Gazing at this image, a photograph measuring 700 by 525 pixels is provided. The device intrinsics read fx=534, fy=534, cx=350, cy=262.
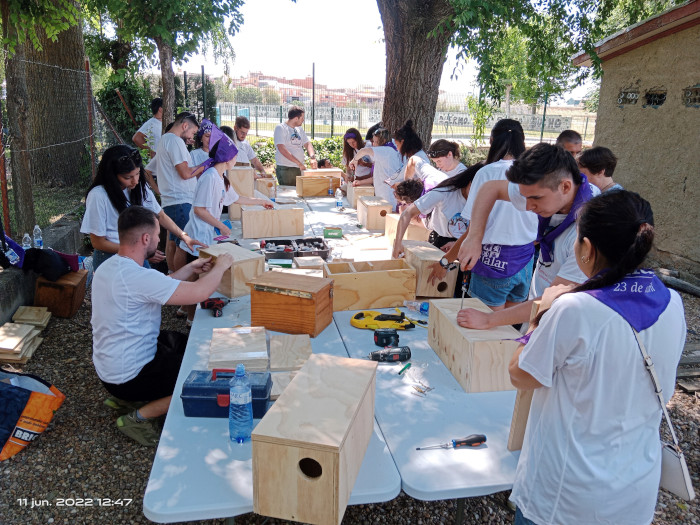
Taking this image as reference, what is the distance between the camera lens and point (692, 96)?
6.70 m

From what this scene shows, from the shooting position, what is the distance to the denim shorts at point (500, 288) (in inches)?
131

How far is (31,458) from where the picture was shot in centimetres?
321

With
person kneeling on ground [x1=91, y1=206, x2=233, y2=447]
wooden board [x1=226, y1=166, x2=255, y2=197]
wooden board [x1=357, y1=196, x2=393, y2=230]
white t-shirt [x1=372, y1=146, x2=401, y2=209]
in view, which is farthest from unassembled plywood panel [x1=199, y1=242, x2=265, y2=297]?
wooden board [x1=226, y1=166, x2=255, y2=197]

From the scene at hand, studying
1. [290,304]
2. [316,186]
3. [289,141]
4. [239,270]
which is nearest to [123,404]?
[239,270]

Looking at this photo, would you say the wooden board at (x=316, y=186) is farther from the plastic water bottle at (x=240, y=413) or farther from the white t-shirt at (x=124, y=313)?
the plastic water bottle at (x=240, y=413)

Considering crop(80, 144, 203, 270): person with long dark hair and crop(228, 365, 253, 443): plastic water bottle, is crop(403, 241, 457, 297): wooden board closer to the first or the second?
crop(228, 365, 253, 443): plastic water bottle

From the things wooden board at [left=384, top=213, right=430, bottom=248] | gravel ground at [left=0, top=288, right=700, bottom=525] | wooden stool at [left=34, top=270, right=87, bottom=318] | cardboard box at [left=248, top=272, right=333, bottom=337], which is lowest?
gravel ground at [left=0, top=288, right=700, bottom=525]

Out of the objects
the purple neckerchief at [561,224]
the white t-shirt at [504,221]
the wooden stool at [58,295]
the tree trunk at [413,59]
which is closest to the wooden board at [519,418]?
the purple neckerchief at [561,224]

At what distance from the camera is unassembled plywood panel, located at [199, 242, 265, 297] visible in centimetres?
378

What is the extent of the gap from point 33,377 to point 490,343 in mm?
2923

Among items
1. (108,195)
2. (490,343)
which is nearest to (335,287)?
(490,343)

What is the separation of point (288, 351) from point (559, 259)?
150 centimetres

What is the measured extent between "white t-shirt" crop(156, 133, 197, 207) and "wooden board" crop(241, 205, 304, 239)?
0.60 meters

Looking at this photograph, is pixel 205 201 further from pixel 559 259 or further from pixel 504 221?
pixel 559 259
